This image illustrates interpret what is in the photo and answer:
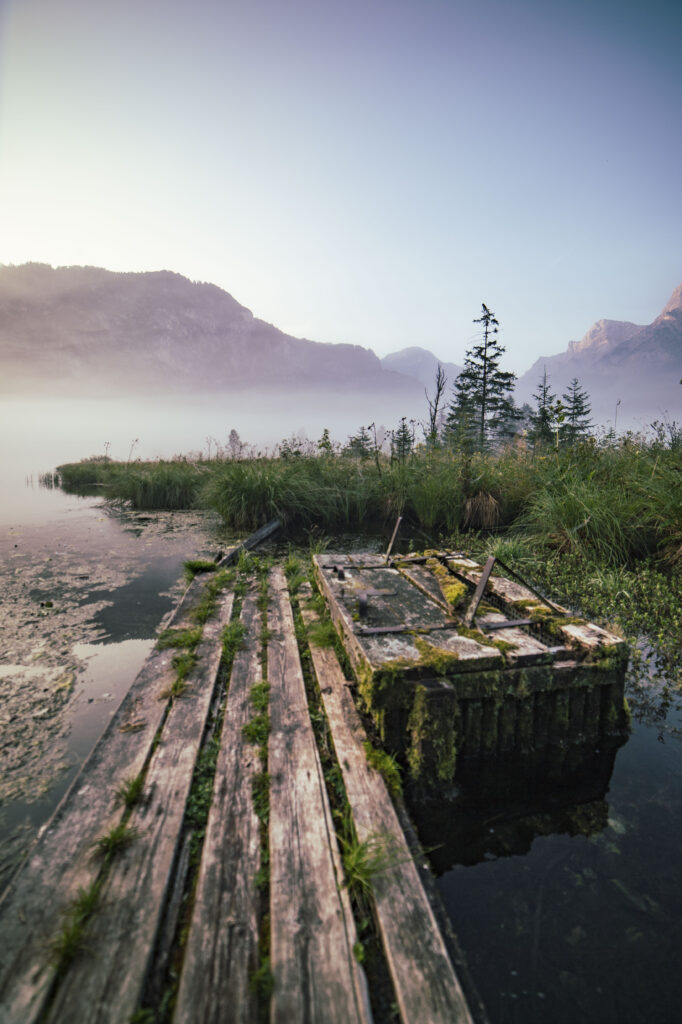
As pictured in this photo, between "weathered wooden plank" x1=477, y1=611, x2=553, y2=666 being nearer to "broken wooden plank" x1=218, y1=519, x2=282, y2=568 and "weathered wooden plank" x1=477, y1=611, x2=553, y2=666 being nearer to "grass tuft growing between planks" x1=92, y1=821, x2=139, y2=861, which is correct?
"grass tuft growing between planks" x1=92, y1=821, x2=139, y2=861


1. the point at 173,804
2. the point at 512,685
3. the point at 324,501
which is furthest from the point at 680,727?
the point at 324,501

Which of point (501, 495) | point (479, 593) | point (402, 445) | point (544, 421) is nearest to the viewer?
point (479, 593)

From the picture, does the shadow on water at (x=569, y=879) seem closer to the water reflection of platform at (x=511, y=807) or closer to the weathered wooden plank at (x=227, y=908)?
the water reflection of platform at (x=511, y=807)

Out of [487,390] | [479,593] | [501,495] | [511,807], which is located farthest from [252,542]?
[487,390]

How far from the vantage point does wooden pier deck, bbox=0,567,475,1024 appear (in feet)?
4.04

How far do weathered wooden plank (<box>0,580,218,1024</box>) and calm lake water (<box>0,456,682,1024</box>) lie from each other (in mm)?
353

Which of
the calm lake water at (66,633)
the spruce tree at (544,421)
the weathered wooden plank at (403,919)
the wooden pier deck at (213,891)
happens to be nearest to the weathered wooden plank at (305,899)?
the wooden pier deck at (213,891)

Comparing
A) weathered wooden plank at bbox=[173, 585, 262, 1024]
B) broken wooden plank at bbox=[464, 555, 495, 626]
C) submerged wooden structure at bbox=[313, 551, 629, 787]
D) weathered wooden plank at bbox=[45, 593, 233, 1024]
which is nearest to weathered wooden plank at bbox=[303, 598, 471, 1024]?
submerged wooden structure at bbox=[313, 551, 629, 787]

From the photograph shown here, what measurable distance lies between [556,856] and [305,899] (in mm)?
1268

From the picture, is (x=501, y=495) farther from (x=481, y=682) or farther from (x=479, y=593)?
(x=481, y=682)

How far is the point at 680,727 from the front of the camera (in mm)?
2939

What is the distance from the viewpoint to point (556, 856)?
204 cm

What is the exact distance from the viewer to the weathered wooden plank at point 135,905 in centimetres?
121

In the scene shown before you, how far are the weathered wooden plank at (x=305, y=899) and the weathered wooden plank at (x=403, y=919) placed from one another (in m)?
0.12
